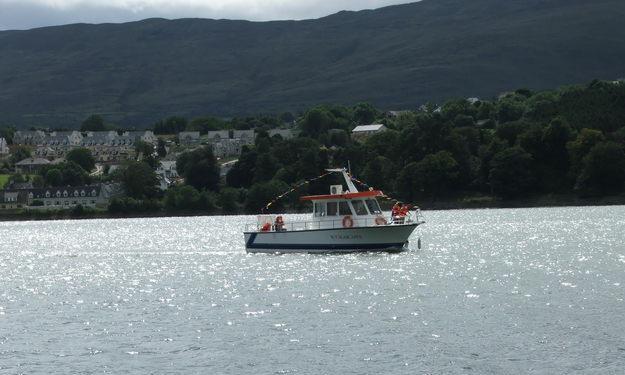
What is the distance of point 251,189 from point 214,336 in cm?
12714

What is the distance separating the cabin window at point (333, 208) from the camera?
74250 millimetres

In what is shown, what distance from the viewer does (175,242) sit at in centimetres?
10269

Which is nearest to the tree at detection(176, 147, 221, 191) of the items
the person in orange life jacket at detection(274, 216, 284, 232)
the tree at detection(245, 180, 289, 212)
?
the tree at detection(245, 180, 289, 212)

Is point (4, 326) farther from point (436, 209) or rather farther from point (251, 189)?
point (251, 189)

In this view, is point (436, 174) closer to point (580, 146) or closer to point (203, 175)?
point (580, 146)

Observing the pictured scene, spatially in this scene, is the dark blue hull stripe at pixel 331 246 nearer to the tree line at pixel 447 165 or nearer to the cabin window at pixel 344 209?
the cabin window at pixel 344 209

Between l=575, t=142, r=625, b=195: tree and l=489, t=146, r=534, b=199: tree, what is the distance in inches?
239

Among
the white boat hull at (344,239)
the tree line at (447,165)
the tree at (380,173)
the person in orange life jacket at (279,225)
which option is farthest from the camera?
the tree at (380,173)

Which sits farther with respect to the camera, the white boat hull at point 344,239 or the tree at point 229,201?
the tree at point 229,201

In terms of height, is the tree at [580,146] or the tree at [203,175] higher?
the tree at [580,146]

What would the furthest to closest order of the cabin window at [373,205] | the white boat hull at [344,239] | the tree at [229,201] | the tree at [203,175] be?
the tree at [203,175], the tree at [229,201], the cabin window at [373,205], the white boat hull at [344,239]

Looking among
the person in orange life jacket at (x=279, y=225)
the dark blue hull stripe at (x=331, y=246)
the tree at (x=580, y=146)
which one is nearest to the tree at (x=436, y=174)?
the tree at (x=580, y=146)

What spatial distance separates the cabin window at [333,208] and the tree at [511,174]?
7592 centimetres

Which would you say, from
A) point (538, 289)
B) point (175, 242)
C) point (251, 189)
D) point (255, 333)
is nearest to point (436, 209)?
point (251, 189)
